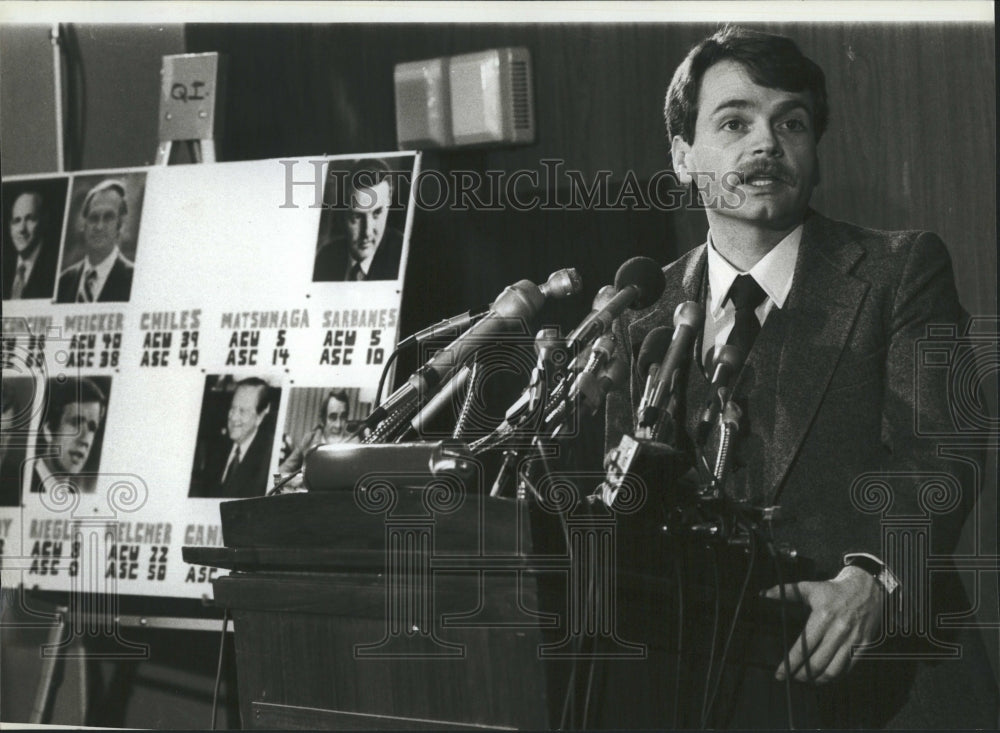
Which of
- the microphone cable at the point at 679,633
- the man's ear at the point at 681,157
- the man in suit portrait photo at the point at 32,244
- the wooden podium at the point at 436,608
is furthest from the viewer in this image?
the man in suit portrait photo at the point at 32,244

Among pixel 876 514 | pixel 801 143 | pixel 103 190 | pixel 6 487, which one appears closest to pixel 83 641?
pixel 6 487

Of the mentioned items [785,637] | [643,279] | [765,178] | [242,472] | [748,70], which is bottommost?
[785,637]

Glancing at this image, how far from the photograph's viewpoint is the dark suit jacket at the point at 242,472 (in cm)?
274

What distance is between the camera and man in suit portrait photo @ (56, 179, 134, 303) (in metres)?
2.91

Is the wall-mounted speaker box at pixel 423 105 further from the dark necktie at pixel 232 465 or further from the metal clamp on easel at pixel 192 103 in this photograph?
the dark necktie at pixel 232 465

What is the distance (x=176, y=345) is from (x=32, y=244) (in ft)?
1.63

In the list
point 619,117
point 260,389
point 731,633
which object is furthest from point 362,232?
point 731,633

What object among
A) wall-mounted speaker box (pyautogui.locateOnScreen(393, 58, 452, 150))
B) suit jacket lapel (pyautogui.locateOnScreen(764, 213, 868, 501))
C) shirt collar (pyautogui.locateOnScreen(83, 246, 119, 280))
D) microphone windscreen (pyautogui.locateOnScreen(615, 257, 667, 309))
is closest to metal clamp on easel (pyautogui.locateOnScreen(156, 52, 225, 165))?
shirt collar (pyautogui.locateOnScreen(83, 246, 119, 280))

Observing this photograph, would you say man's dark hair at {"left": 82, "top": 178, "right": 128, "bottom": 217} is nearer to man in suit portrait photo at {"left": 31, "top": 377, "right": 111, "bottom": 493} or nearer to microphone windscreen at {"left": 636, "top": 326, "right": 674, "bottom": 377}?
man in suit portrait photo at {"left": 31, "top": 377, "right": 111, "bottom": 493}

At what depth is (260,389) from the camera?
9.14 ft

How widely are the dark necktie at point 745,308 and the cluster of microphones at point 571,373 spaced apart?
2.6 inches

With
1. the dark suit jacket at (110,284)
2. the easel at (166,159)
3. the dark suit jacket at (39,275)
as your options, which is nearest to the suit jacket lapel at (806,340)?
the easel at (166,159)

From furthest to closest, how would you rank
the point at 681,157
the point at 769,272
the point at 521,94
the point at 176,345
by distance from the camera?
the point at 176,345 → the point at 521,94 → the point at 681,157 → the point at 769,272

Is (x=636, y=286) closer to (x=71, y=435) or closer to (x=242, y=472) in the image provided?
(x=242, y=472)
